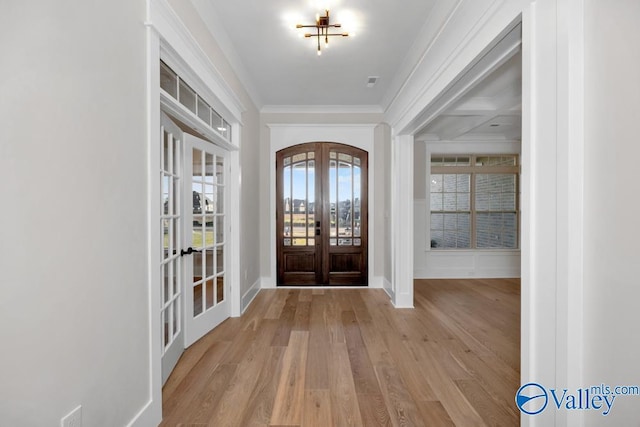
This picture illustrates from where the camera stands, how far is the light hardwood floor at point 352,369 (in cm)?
193

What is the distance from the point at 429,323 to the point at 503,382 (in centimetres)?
125

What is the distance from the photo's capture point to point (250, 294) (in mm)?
4320

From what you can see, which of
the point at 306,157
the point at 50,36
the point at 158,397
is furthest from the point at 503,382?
the point at 306,157

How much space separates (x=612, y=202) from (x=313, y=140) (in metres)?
4.31

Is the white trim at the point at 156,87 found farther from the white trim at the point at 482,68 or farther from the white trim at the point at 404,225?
the white trim at the point at 404,225

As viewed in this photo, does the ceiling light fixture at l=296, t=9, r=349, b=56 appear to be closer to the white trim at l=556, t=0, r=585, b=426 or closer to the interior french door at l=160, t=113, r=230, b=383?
the interior french door at l=160, t=113, r=230, b=383

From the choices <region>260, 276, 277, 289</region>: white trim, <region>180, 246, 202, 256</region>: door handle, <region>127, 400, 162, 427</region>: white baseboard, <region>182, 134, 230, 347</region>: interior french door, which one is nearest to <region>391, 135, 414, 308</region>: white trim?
<region>260, 276, 277, 289</region>: white trim

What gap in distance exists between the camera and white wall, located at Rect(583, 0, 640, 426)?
1.06 meters

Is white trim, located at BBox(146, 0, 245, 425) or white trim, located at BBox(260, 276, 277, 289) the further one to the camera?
white trim, located at BBox(260, 276, 277, 289)

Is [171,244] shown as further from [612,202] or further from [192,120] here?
[612,202]

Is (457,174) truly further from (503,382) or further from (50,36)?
(50,36)

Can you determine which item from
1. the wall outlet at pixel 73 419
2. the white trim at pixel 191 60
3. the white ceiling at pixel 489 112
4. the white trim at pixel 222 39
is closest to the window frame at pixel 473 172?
the white ceiling at pixel 489 112

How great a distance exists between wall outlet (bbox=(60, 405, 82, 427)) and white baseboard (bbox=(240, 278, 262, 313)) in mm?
2600

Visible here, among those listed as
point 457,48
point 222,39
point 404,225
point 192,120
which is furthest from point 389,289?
point 222,39
